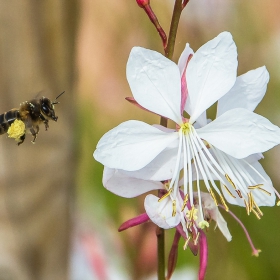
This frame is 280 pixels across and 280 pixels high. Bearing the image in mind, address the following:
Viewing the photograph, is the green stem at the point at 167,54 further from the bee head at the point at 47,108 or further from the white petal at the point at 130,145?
the bee head at the point at 47,108

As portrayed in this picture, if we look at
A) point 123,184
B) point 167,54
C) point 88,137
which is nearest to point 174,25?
point 167,54

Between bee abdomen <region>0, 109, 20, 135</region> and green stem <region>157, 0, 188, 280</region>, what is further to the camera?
bee abdomen <region>0, 109, 20, 135</region>


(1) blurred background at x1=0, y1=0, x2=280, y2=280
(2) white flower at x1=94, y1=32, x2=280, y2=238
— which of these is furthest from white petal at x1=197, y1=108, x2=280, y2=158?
(1) blurred background at x1=0, y1=0, x2=280, y2=280

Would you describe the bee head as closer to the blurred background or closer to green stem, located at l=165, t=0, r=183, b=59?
green stem, located at l=165, t=0, r=183, b=59

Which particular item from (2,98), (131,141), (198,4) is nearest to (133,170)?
(131,141)

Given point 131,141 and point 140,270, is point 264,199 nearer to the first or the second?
point 131,141

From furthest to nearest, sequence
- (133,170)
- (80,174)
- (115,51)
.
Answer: (80,174) → (115,51) → (133,170)

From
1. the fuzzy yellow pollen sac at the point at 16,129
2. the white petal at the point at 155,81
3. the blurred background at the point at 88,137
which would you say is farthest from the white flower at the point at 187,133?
the blurred background at the point at 88,137
